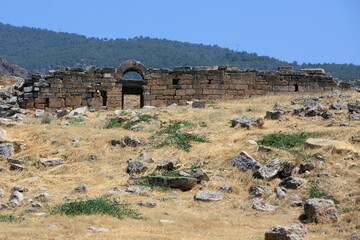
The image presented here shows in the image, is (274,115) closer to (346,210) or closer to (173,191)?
(173,191)

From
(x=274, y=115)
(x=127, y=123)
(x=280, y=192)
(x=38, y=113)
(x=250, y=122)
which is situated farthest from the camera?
(x=38, y=113)

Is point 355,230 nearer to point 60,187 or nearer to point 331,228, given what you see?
point 331,228

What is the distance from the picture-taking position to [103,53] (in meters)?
127

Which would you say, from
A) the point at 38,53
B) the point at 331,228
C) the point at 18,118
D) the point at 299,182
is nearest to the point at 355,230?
the point at 331,228

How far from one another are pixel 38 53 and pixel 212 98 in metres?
114

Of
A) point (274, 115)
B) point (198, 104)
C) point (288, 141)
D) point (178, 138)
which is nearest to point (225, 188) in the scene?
point (288, 141)

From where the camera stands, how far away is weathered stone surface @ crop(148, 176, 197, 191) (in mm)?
8406

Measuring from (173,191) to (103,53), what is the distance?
121748mm

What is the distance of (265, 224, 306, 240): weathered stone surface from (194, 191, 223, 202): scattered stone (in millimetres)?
2223

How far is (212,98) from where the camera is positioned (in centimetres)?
1942

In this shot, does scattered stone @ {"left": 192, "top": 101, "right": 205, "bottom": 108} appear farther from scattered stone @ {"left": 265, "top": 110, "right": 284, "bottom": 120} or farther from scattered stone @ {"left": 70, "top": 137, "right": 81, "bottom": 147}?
scattered stone @ {"left": 70, "top": 137, "right": 81, "bottom": 147}

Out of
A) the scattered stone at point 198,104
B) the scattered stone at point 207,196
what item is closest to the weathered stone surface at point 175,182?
the scattered stone at point 207,196

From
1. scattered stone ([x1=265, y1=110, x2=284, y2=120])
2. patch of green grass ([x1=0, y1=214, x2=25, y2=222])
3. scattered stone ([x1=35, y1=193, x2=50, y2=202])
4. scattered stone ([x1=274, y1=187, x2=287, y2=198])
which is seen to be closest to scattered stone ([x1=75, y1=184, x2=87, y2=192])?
scattered stone ([x1=35, y1=193, x2=50, y2=202])

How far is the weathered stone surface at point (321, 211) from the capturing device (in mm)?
6379
